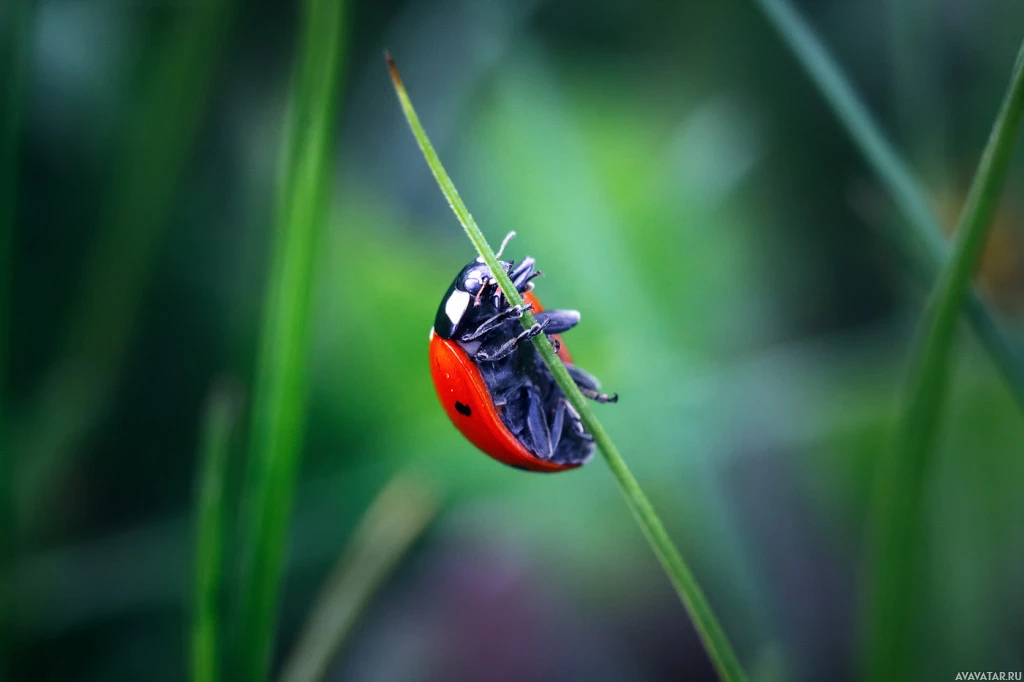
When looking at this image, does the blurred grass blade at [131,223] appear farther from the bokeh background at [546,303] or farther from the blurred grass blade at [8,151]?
the blurred grass blade at [8,151]

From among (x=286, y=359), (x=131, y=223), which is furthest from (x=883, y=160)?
(x=131, y=223)

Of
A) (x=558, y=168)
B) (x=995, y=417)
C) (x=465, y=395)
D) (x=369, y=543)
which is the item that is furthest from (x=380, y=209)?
(x=995, y=417)

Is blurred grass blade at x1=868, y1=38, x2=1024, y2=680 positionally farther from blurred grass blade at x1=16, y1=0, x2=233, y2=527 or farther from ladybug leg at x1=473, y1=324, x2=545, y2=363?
blurred grass blade at x1=16, y1=0, x2=233, y2=527

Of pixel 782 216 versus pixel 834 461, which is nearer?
pixel 834 461

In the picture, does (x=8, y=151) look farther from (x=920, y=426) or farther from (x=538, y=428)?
(x=920, y=426)

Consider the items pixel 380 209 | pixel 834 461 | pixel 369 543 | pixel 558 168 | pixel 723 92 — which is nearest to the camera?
pixel 369 543

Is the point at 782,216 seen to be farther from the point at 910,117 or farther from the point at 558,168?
the point at 558,168
